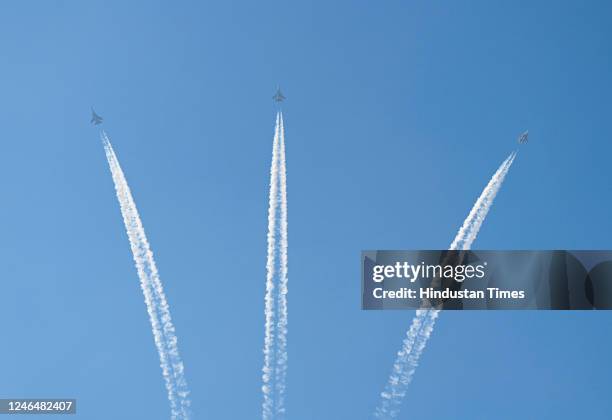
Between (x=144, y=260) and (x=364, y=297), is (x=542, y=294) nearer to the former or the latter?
(x=364, y=297)

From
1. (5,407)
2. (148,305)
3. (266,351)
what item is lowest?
(5,407)

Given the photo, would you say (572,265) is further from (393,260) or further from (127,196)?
(127,196)

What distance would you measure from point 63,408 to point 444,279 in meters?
9.78

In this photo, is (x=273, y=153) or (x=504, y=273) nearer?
(x=504, y=273)

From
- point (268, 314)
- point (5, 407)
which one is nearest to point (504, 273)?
point (268, 314)

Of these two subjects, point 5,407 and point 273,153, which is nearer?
point 5,407

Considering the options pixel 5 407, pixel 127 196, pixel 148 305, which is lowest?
pixel 5 407

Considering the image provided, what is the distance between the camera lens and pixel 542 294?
58.7 ft

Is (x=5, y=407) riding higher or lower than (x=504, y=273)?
lower

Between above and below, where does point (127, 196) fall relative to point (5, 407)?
above

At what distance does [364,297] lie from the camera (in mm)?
17969

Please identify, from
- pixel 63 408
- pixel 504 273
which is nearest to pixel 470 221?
pixel 504 273

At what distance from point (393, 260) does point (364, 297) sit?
1156 millimetres

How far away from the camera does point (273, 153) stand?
19.2 m
